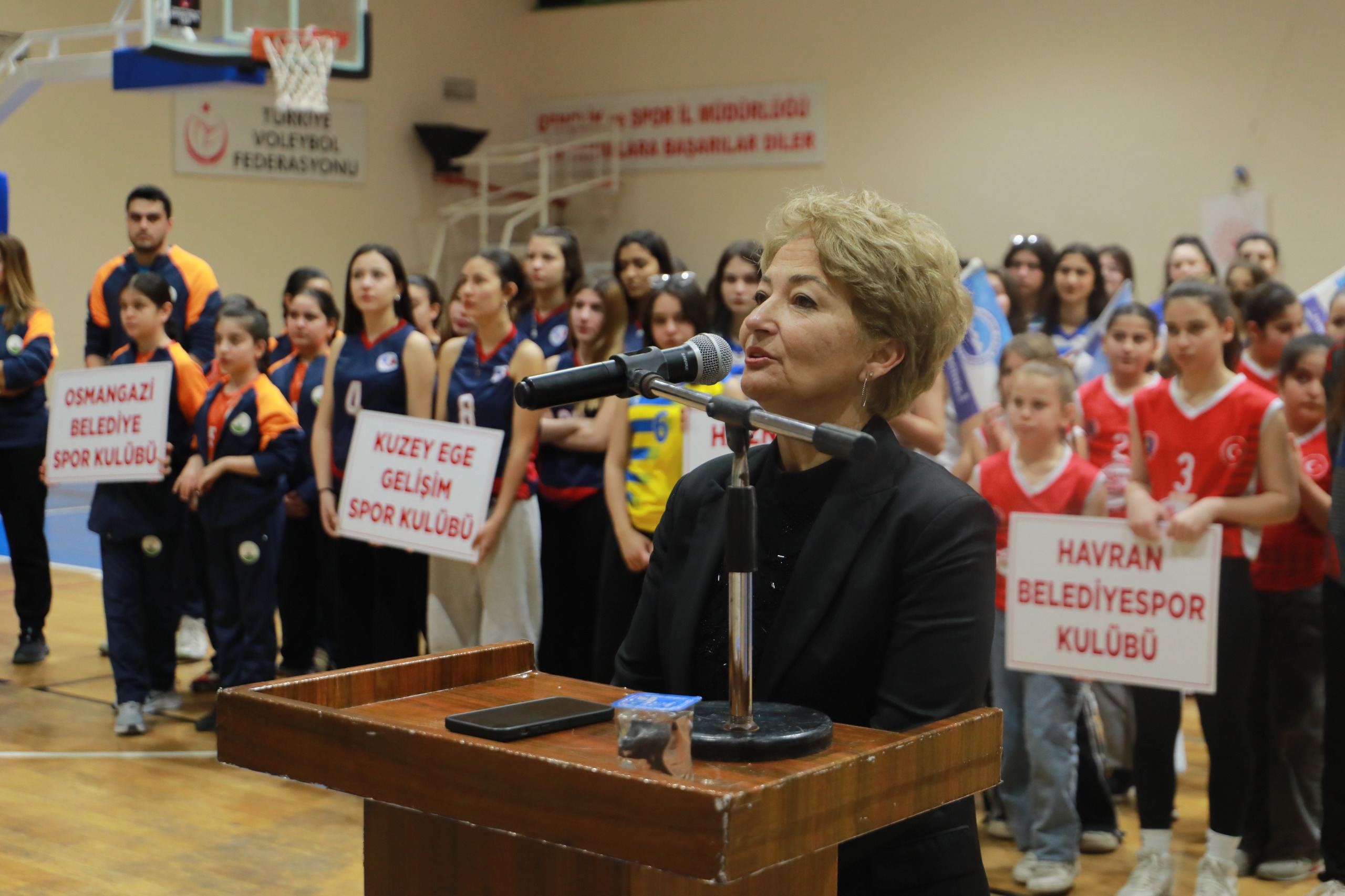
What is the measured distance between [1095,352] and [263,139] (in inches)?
383

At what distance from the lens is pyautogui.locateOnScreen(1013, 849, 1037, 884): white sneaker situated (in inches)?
137

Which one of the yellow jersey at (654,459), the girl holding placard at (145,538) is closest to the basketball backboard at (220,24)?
the girl holding placard at (145,538)

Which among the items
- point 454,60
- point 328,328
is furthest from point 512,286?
point 454,60

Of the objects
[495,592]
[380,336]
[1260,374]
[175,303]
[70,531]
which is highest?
[175,303]

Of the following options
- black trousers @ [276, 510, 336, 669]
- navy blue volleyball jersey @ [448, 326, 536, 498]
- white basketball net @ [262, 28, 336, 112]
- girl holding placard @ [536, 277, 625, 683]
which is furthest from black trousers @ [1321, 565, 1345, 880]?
white basketball net @ [262, 28, 336, 112]

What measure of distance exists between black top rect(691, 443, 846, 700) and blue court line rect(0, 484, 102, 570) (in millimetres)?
6205

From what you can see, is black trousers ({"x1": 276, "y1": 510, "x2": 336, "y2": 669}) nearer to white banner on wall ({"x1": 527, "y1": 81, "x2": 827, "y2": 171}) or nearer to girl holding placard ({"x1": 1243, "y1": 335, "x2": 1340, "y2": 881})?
girl holding placard ({"x1": 1243, "y1": 335, "x2": 1340, "y2": 881})

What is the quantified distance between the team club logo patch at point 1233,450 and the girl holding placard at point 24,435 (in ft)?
14.7

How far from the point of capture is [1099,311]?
5559 millimetres

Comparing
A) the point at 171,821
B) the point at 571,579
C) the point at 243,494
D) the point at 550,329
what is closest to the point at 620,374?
the point at 171,821

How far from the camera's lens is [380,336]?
192 inches

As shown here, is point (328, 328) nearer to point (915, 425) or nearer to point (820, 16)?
point (915, 425)

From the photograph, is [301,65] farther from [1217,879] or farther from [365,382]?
[1217,879]

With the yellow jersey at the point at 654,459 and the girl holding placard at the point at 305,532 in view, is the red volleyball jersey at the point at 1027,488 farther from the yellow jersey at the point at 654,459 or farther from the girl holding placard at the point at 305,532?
the girl holding placard at the point at 305,532
